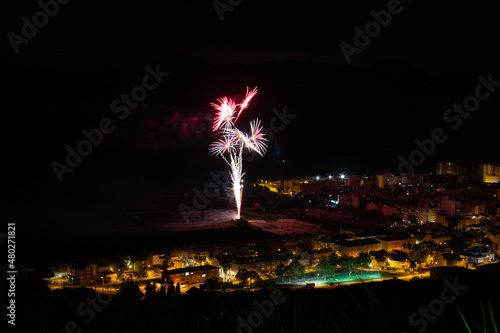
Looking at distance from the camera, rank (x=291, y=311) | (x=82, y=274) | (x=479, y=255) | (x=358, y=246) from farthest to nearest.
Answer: (x=358, y=246) → (x=479, y=255) → (x=82, y=274) → (x=291, y=311)

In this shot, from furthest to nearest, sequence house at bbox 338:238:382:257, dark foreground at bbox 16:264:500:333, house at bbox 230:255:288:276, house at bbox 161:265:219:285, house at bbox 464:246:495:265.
A: house at bbox 338:238:382:257 → house at bbox 464:246:495:265 → house at bbox 230:255:288:276 → house at bbox 161:265:219:285 → dark foreground at bbox 16:264:500:333

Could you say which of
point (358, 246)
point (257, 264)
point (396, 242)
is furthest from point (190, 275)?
point (396, 242)

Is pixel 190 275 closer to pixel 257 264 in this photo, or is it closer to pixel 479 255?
pixel 257 264

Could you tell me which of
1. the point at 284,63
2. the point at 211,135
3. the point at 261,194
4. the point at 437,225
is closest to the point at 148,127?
the point at 211,135

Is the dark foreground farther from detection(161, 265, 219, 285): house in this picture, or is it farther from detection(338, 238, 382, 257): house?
detection(338, 238, 382, 257): house

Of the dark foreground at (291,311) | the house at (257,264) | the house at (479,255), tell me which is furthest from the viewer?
the house at (479,255)

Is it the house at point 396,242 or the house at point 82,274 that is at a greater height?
the house at point 396,242

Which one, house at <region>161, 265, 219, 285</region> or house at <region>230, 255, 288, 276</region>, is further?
house at <region>230, 255, 288, 276</region>

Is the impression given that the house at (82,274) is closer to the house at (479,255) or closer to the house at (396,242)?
the house at (396,242)

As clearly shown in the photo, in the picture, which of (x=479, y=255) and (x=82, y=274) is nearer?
(x=82, y=274)

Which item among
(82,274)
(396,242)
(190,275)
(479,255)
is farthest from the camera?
(396,242)

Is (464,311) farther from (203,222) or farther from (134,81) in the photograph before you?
(134,81)

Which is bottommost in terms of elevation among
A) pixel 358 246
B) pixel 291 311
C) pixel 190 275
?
pixel 190 275

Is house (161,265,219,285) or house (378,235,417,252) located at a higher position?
house (378,235,417,252)
